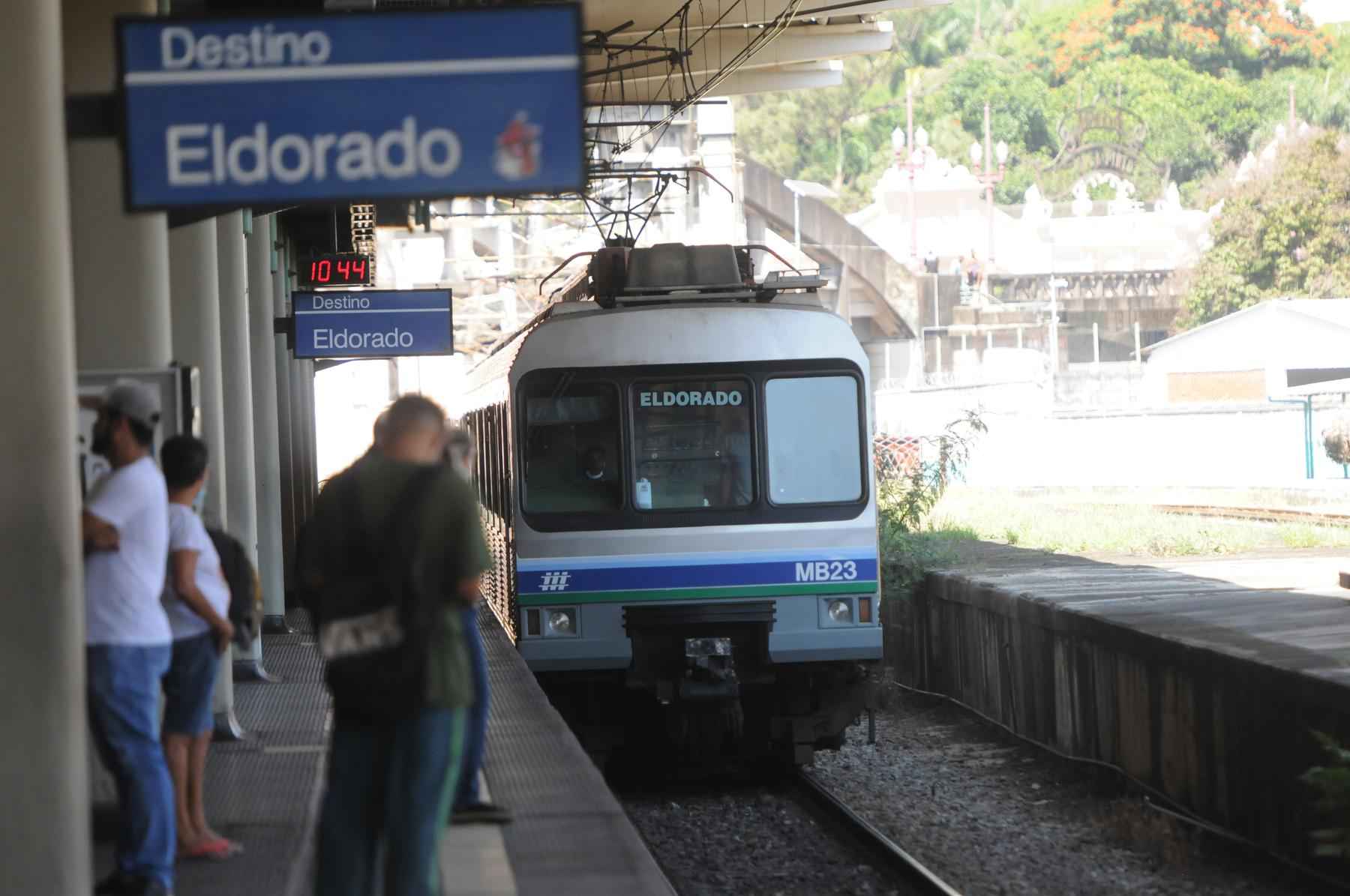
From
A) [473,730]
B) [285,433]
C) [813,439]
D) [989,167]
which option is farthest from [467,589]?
[989,167]

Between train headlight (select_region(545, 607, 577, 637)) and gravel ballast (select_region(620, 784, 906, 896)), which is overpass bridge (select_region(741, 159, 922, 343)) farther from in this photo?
train headlight (select_region(545, 607, 577, 637))

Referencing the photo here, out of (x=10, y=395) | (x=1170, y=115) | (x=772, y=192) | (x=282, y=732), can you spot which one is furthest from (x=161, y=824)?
(x=1170, y=115)

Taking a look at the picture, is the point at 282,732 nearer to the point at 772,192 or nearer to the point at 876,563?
the point at 876,563

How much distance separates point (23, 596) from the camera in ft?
15.3

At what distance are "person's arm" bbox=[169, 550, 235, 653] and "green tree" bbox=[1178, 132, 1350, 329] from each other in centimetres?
5509

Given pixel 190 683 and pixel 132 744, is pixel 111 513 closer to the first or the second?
pixel 132 744

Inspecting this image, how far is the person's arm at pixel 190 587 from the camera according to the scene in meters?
5.89

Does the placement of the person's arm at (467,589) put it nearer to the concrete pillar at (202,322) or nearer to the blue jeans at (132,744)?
the blue jeans at (132,744)

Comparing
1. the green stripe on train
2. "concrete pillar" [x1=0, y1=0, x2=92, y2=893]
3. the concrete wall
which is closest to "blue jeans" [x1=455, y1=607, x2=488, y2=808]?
"concrete pillar" [x1=0, y1=0, x2=92, y2=893]

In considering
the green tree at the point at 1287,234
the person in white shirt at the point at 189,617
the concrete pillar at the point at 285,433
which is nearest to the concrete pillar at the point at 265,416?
the concrete pillar at the point at 285,433

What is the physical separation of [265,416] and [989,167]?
251 feet

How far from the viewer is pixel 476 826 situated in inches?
282

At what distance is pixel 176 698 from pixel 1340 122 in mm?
93715

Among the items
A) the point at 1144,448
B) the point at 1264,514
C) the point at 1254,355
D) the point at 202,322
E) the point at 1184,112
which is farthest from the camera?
the point at 1184,112
